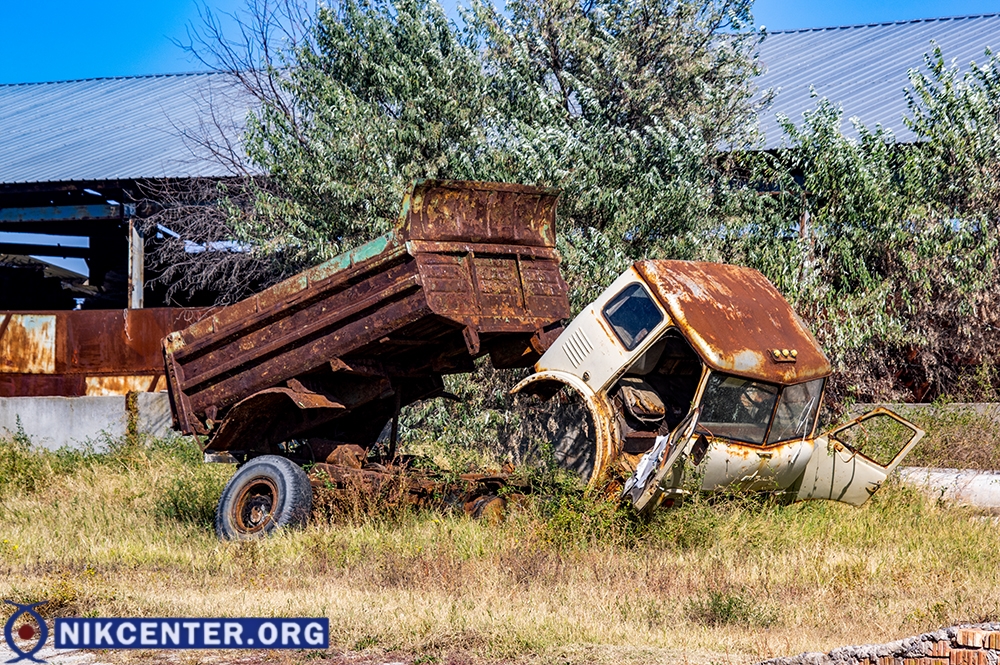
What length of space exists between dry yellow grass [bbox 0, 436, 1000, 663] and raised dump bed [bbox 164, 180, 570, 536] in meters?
1.11

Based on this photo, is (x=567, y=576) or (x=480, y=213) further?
(x=480, y=213)

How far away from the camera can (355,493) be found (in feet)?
29.2

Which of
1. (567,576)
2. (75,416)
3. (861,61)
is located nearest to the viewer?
(567,576)

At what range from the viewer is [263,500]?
29.8 feet

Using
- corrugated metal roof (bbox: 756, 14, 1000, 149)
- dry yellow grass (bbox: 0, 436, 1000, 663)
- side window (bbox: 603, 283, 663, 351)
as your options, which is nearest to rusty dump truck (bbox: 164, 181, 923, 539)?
side window (bbox: 603, 283, 663, 351)

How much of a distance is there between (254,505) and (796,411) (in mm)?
4539

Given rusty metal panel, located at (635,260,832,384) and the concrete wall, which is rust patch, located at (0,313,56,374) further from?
rusty metal panel, located at (635,260,832,384)

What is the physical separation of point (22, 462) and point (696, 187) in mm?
8735

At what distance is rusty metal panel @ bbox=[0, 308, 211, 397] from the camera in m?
16.7

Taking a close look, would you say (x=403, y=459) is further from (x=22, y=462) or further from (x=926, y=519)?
(x=22, y=462)

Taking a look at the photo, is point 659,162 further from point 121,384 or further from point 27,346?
point 27,346

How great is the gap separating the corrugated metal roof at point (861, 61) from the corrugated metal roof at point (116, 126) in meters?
9.73

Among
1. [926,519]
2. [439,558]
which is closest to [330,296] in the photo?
[439,558]

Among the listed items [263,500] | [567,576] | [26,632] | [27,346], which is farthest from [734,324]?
[27,346]
